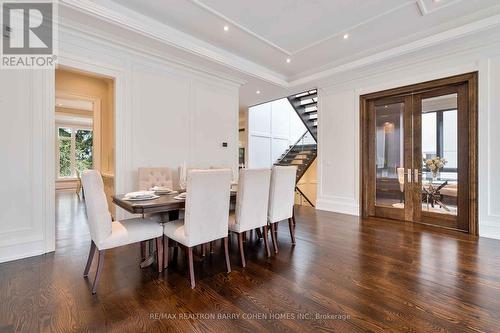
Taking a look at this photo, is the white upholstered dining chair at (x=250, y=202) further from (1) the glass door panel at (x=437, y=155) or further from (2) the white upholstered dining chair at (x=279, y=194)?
(1) the glass door panel at (x=437, y=155)

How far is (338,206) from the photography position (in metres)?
5.11

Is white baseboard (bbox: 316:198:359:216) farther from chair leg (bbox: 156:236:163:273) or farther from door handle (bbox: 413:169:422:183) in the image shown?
chair leg (bbox: 156:236:163:273)

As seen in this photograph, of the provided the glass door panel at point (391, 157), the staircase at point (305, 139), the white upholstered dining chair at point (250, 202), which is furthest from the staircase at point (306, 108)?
the white upholstered dining chair at point (250, 202)

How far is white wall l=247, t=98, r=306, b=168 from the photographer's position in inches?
297

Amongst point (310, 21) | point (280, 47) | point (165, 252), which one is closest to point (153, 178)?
point (165, 252)

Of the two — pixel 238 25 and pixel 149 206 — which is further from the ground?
pixel 238 25

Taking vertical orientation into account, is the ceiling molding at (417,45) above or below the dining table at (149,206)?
above

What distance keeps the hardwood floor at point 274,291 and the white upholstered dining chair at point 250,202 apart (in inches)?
16.1

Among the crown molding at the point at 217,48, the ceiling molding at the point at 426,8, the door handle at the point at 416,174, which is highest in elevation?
the ceiling molding at the point at 426,8

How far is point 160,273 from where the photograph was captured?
7.57 ft

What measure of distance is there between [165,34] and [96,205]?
267cm

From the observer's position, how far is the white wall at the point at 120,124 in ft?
8.71

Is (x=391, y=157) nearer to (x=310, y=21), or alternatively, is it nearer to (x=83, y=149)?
(x=310, y=21)

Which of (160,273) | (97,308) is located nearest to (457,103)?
(160,273)
